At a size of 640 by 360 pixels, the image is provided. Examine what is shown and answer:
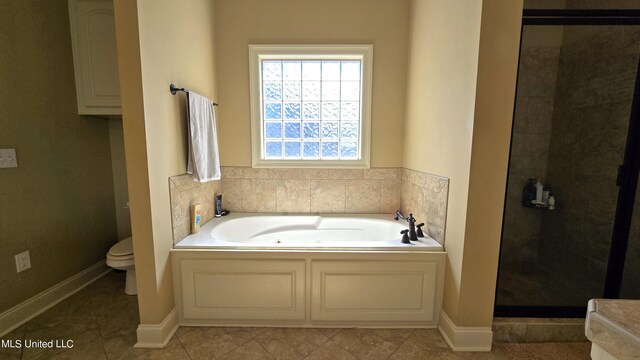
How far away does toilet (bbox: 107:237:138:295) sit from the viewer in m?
1.96

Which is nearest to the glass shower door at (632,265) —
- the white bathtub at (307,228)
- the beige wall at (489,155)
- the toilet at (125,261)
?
the beige wall at (489,155)

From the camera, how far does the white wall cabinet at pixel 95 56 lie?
2006mm

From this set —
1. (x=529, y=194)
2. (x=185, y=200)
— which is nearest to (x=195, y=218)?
(x=185, y=200)

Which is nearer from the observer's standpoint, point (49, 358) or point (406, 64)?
point (49, 358)

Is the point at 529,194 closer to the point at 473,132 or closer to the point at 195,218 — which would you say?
the point at 473,132

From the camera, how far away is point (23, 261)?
1.76 meters

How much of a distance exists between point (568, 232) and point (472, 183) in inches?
67.6

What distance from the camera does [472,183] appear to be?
57.1 inches

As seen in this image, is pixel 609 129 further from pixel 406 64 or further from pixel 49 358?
pixel 49 358

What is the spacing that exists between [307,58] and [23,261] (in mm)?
2754

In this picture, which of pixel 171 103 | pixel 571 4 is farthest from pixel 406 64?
pixel 171 103

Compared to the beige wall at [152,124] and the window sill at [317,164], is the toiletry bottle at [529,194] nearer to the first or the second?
the window sill at [317,164]

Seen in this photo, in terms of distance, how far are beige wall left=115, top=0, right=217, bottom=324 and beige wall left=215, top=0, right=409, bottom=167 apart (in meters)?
0.56

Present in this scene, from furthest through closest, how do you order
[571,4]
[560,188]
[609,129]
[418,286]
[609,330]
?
[560,188], [571,4], [609,129], [418,286], [609,330]
